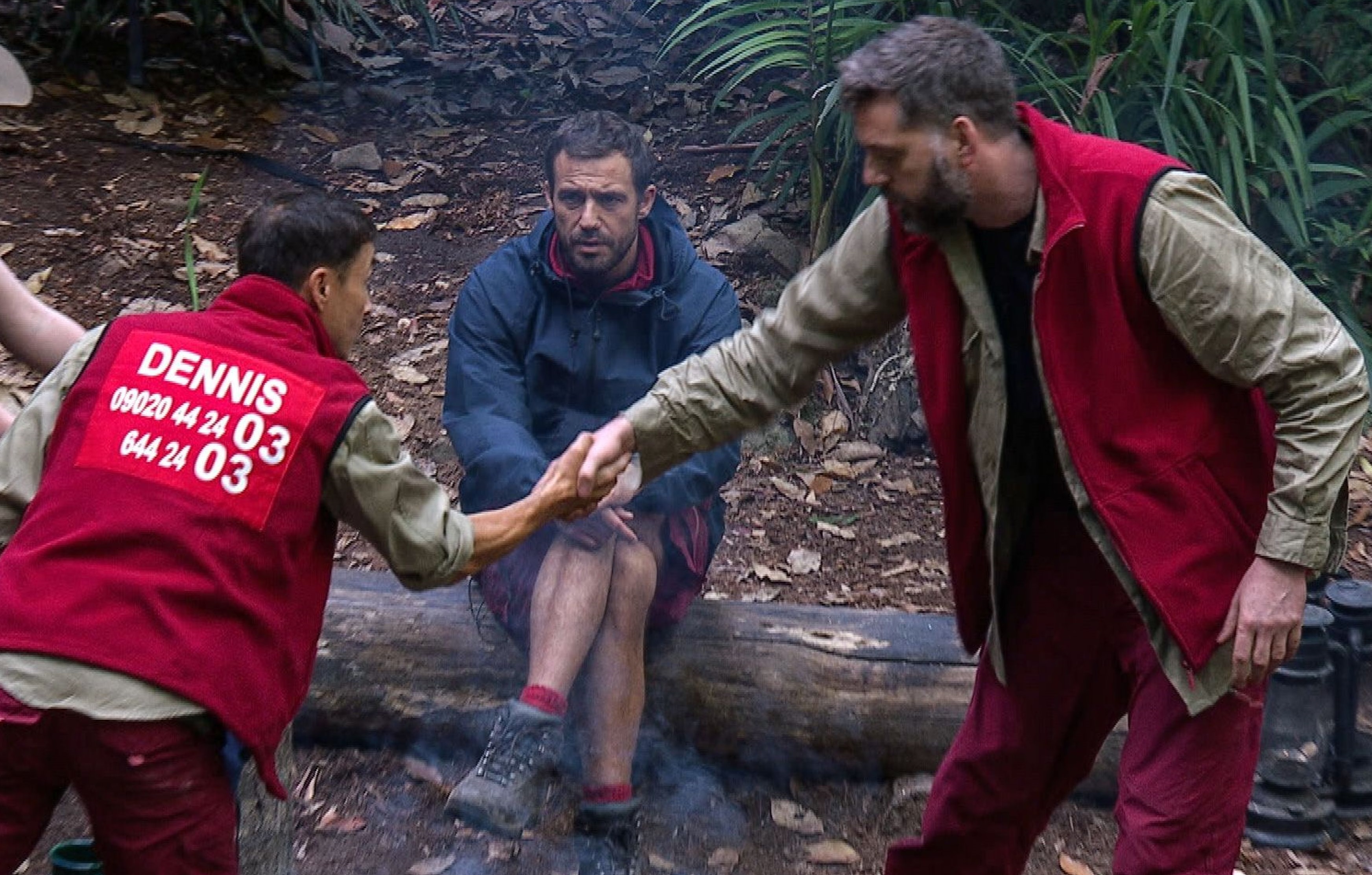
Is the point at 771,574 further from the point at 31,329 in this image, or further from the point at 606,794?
the point at 31,329

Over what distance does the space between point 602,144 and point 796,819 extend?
6.40 feet

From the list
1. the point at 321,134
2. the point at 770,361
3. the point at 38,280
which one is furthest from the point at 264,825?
the point at 321,134

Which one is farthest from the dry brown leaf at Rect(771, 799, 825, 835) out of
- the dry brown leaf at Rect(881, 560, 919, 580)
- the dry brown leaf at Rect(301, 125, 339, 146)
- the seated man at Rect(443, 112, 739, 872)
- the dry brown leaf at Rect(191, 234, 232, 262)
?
the dry brown leaf at Rect(301, 125, 339, 146)

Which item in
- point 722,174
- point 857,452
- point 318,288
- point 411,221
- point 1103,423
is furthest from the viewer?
point 722,174

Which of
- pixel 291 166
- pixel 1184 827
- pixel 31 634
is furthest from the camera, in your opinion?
pixel 291 166

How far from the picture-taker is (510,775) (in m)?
3.72

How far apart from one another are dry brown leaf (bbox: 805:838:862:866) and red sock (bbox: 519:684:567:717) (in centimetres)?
78

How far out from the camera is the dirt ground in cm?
397

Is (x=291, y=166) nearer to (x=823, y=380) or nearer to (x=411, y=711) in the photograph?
(x=823, y=380)

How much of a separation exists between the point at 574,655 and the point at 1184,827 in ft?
5.33

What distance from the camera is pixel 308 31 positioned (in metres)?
8.02

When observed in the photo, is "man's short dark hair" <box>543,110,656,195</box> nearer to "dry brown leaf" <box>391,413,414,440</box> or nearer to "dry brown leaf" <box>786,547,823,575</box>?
"dry brown leaf" <box>786,547,823,575</box>

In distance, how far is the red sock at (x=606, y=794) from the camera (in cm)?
381

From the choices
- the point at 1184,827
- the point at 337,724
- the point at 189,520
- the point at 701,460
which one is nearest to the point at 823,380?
the point at 701,460
